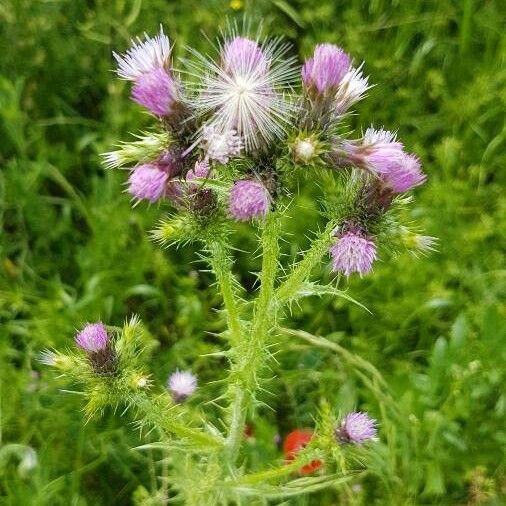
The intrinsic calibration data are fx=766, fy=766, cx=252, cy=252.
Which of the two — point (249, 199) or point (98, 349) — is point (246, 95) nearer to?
point (249, 199)

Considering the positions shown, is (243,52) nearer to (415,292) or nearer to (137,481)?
(415,292)

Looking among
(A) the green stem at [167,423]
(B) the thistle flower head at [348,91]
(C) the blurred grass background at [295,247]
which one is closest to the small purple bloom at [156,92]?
(B) the thistle flower head at [348,91]

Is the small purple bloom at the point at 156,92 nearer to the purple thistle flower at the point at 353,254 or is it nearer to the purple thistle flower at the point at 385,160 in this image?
the purple thistle flower at the point at 385,160

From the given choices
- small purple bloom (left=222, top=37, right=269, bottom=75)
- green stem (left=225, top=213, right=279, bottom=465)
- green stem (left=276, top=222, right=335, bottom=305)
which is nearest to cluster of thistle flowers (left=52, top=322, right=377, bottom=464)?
green stem (left=225, top=213, right=279, bottom=465)

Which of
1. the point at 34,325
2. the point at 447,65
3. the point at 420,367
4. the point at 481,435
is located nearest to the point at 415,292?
the point at 420,367

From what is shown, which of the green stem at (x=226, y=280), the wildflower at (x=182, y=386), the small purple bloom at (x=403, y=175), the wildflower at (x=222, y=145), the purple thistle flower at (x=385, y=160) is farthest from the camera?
the wildflower at (x=182, y=386)
